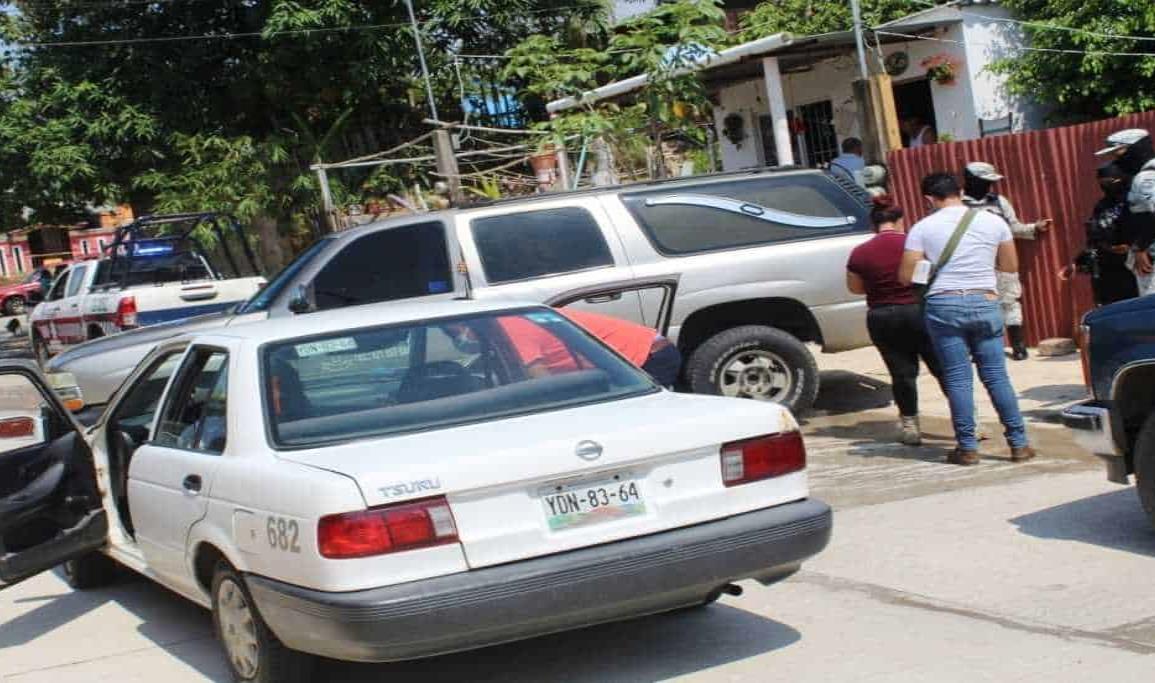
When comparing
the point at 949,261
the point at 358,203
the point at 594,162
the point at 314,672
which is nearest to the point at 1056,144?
the point at 949,261

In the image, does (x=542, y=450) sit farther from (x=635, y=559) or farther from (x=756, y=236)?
(x=756, y=236)

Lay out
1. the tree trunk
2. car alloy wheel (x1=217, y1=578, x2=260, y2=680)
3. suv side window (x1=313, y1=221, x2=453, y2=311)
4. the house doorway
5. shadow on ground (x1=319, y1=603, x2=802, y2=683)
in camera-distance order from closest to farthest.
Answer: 1. car alloy wheel (x1=217, y1=578, x2=260, y2=680)
2. shadow on ground (x1=319, y1=603, x2=802, y2=683)
3. suv side window (x1=313, y1=221, x2=453, y2=311)
4. the house doorway
5. the tree trunk

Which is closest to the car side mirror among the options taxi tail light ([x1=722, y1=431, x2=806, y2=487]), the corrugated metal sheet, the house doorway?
taxi tail light ([x1=722, y1=431, x2=806, y2=487])

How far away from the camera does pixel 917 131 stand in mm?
18984

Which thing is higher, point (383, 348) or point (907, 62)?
point (907, 62)

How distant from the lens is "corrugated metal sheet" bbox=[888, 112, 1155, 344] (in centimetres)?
1135

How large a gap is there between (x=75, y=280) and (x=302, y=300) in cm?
1001

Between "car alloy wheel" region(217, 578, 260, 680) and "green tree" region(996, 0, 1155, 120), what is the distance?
14.2m

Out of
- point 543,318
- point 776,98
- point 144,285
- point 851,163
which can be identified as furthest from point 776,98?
point 543,318

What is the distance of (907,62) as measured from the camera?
62.4ft

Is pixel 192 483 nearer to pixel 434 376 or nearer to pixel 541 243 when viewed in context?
pixel 434 376

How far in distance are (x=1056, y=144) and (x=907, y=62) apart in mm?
7854

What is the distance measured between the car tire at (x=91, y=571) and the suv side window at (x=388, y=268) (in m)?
2.91

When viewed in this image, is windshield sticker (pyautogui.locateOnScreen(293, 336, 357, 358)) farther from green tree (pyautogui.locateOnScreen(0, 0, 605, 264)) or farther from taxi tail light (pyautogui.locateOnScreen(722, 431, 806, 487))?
green tree (pyautogui.locateOnScreen(0, 0, 605, 264))
